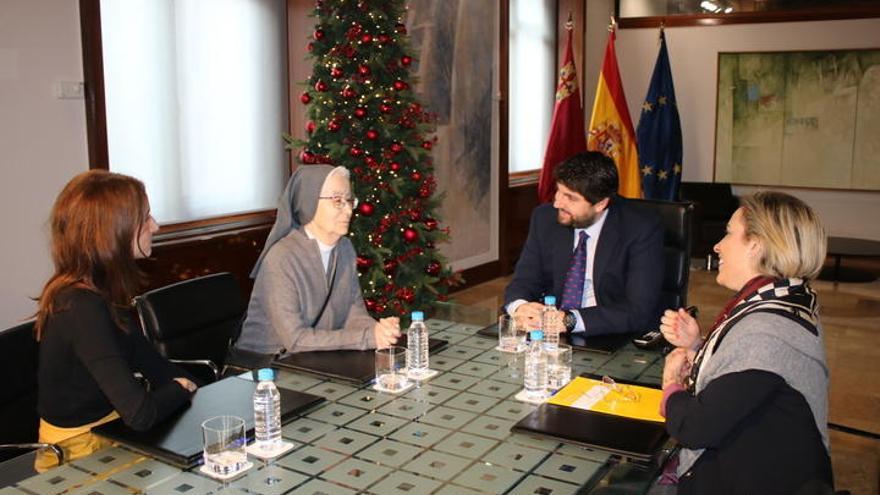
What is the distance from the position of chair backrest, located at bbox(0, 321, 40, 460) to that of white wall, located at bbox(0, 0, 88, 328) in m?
1.68

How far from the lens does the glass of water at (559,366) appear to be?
219cm

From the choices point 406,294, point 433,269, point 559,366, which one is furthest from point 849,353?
point 559,366

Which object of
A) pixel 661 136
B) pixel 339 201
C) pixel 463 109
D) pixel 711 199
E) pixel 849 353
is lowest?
pixel 849 353

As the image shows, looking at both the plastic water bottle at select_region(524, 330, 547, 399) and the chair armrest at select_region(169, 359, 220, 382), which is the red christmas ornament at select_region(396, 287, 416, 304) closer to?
the chair armrest at select_region(169, 359, 220, 382)

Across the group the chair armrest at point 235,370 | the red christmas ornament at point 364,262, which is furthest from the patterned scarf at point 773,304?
the red christmas ornament at point 364,262

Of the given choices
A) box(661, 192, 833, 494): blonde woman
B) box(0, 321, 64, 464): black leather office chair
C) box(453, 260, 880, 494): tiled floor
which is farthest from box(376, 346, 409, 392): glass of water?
box(453, 260, 880, 494): tiled floor

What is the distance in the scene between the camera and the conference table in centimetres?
158

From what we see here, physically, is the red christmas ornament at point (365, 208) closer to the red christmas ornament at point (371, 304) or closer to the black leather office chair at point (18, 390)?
the red christmas ornament at point (371, 304)

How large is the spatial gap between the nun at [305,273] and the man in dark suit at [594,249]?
1.98 ft

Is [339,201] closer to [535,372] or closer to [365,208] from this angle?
[535,372]

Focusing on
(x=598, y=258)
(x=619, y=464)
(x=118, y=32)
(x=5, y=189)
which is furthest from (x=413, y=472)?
(x=118, y=32)

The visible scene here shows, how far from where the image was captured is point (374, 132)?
4723mm

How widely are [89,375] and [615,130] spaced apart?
6.17m

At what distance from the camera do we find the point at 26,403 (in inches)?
89.1
